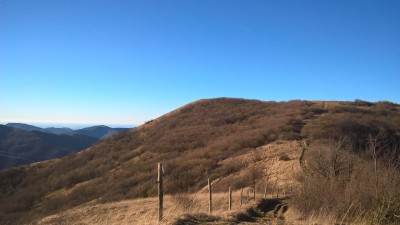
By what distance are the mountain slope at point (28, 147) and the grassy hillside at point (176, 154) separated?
6562 centimetres

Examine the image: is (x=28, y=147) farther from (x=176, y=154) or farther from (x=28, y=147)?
(x=176, y=154)

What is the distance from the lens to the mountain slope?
5156 inches

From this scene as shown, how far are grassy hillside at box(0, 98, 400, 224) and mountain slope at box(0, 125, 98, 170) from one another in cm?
6562

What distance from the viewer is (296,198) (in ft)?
54.0

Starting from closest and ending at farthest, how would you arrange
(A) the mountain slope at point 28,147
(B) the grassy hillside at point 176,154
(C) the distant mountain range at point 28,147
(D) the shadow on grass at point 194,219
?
(D) the shadow on grass at point 194,219, (B) the grassy hillside at point 176,154, (C) the distant mountain range at point 28,147, (A) the mountain slope at point 28,147

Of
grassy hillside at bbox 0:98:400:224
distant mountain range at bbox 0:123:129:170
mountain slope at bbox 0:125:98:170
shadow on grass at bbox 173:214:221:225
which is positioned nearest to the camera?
shadow on grass at bbox 173:214:221:225

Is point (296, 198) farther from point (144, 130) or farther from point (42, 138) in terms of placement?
point (42, 138)

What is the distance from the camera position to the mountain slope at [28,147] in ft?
430

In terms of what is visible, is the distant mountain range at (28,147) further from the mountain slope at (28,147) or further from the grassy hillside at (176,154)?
the grassy hillside at (176,154)

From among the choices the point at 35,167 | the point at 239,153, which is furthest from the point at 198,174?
the point at 35,167

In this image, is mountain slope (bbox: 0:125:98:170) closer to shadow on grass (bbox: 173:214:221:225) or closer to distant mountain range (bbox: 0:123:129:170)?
distant mountain range (bbox: 0:123:129:170)

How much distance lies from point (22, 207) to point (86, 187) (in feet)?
24.2

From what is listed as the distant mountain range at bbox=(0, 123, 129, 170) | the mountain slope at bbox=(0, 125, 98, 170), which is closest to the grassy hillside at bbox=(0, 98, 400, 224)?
the distant mountain range at bbox=(0, 123, 129, 170)

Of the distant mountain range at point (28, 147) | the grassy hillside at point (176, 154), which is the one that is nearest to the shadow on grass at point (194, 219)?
the grassy hillside at point (176, 154)
